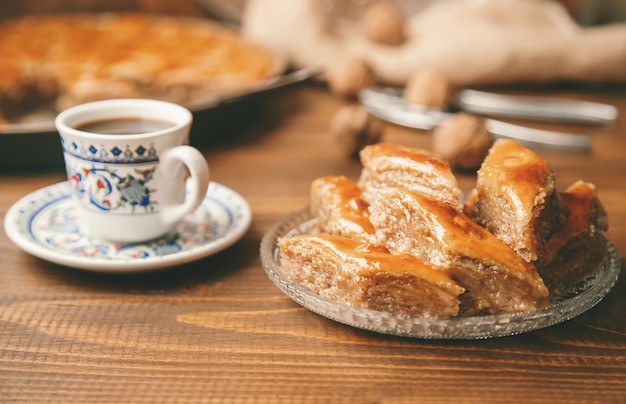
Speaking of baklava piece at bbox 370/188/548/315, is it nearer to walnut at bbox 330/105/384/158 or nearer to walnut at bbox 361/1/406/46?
walnut at bbox 330/105/384/158

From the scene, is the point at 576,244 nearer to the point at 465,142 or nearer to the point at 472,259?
the point at 472,259

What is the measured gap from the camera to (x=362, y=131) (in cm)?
156

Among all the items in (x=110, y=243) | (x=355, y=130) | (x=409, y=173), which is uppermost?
(x=409, y=173)

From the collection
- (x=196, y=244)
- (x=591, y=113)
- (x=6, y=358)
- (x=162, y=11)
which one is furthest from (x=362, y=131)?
(x=162, y=11)

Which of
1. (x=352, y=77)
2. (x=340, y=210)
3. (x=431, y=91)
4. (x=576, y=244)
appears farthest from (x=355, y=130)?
(x=576, y=244)

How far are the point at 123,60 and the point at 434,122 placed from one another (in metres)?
1.03

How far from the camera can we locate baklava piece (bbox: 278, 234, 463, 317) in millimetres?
801

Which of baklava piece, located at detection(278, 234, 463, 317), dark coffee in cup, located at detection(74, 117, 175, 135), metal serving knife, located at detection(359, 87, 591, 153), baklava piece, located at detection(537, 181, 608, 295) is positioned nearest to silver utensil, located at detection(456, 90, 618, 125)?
metal serving knife, located at detection(359, 87, 591, 153)

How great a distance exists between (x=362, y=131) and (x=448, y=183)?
0.67 m

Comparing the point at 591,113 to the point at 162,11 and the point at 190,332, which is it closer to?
the point at 190,332

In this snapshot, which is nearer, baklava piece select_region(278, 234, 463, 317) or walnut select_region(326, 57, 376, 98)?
baklava piece select_region(278, 234, 463, 317)

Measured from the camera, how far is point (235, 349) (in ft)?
2.79

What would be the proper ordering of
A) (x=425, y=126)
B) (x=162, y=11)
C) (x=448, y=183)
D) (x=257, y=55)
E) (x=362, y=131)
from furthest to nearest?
(x=162, y=11), (x=257, y=55), (x=425, y=126), (x=362, y=131), (x=448, y=183)

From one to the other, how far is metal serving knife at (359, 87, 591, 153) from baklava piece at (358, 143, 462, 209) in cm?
75
